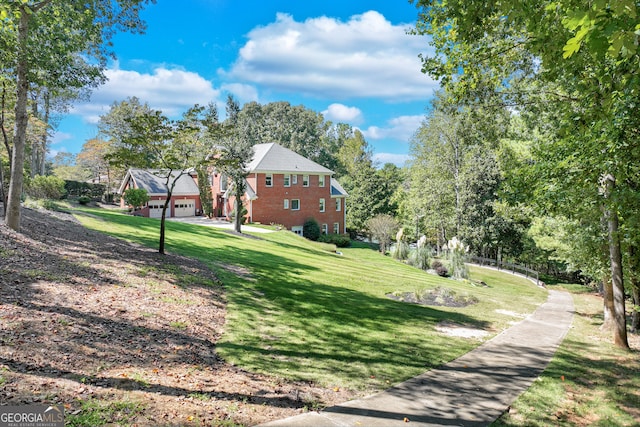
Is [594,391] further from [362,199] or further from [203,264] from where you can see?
[362,199]

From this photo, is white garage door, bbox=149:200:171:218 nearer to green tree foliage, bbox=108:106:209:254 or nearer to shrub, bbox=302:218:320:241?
shrub, bbox=302:218:320:241

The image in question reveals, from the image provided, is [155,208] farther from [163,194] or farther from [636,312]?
[636,312]

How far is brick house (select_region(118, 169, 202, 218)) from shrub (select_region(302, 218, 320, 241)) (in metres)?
12.8

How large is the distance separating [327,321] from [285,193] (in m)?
30.9

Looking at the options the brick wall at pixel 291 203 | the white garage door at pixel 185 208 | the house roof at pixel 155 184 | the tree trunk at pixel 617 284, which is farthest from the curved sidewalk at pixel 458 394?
the white garage door at pixel 185 208

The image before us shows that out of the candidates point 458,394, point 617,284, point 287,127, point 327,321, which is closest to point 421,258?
point 617,284

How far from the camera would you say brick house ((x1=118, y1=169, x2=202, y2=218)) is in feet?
134

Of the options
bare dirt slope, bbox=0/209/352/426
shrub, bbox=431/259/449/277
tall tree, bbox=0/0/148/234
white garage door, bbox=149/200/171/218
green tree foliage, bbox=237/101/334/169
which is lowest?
shrub, bbox=431/259/449/277

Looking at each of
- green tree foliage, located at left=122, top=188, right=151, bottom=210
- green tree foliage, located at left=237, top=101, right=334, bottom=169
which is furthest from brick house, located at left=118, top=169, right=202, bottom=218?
green tree foliage, located at left=237, top=101, right=334, bottom=169

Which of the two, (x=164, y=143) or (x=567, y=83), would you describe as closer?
(x=567, y=83)

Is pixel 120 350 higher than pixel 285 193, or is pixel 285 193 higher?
pixel 285 193

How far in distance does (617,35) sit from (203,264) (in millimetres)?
12341

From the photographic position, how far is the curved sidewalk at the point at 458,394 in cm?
512

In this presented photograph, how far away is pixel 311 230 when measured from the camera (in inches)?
1594
